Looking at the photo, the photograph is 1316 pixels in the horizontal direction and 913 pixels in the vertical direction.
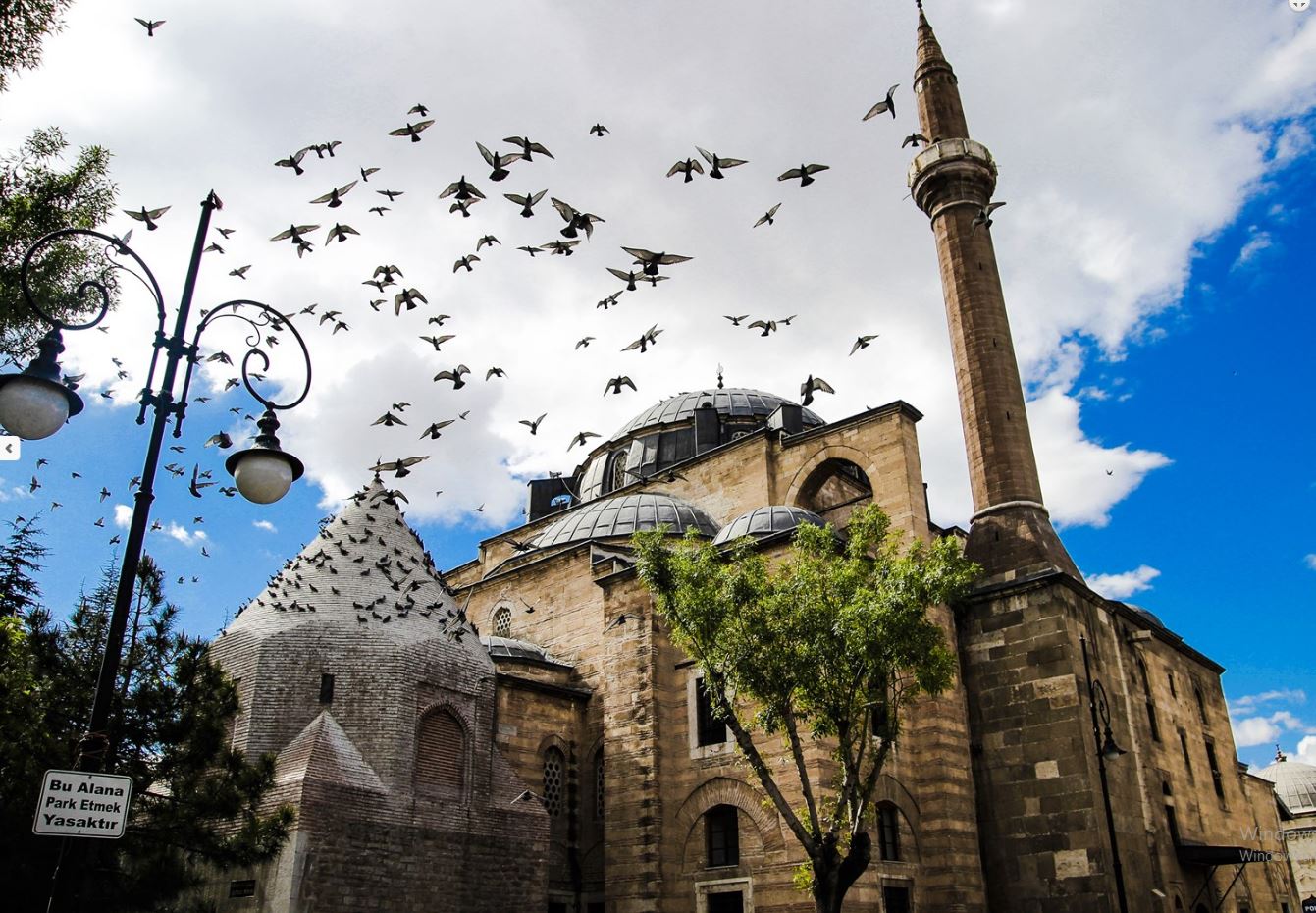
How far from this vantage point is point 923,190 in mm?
21109

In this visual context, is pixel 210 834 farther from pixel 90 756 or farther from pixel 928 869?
pixel 928 869

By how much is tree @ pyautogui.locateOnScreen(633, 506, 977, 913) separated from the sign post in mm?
7207

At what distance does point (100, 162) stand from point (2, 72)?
8.08ft

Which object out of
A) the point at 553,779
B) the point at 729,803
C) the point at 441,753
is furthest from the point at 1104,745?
the point at 441,753

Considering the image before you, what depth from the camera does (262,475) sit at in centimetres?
556

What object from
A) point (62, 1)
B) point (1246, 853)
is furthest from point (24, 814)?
point (1246, 853)

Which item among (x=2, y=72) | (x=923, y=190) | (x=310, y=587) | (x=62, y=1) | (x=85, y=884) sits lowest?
(x=85, y=884)

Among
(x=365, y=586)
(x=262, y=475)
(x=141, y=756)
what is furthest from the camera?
(x=365, y=586)

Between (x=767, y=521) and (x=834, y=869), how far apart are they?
8.09 metres

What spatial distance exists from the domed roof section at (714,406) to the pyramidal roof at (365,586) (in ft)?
39.9

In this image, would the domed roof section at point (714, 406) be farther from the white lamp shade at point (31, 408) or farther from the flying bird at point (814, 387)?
the white lamp shade at point (31, 408)

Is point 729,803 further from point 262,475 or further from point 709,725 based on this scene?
point 262,475

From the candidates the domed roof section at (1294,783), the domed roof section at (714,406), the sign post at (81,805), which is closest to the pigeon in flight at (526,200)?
the sign post at (81,805)

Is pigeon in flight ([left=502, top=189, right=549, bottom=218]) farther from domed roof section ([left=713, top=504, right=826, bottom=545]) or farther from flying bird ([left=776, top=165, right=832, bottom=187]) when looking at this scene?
domed roof section ([left=713, top=504, right=826, bottom=545])
